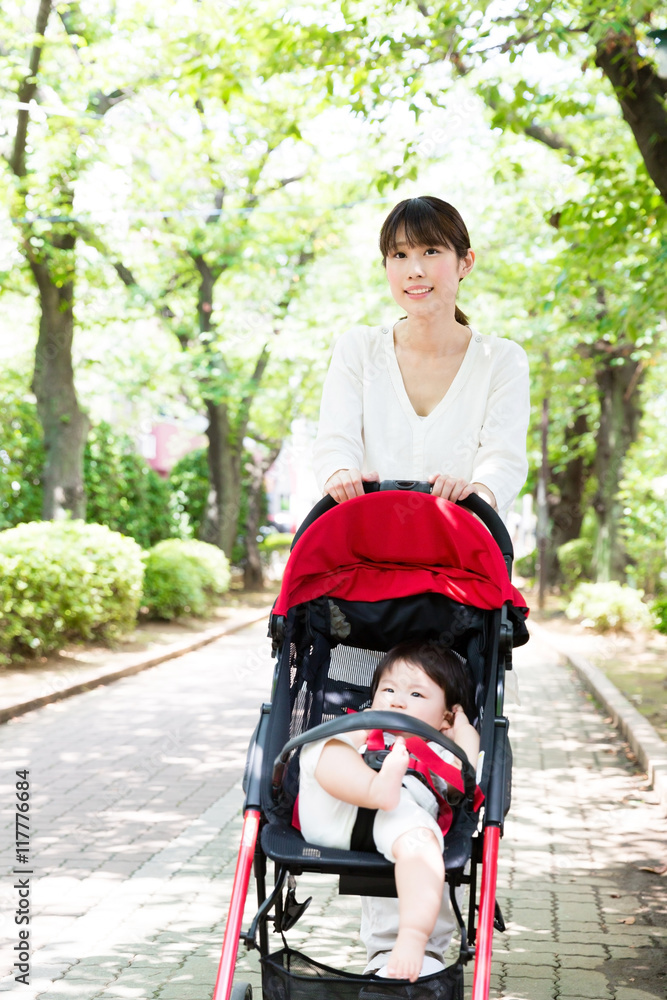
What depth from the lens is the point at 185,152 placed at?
721 inches

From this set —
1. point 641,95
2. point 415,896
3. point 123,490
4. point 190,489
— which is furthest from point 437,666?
point 190,489

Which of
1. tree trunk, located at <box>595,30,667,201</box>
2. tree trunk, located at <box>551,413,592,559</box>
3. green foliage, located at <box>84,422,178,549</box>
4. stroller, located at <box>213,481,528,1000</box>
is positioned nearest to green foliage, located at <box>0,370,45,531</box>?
green foliage, located at <box>84,422,178,549</box>

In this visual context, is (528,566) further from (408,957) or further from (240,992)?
(408,957)

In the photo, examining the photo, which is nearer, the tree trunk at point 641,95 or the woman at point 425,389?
the woman at point 425,389

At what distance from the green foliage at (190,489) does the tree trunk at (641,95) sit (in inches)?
708

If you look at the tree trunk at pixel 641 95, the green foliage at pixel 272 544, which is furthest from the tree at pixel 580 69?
the green foliage at pixel 272 544

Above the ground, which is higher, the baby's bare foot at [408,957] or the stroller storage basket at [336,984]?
the baby's bare foot at [408,957]

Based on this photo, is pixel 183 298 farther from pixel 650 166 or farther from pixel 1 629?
pixel 650 166

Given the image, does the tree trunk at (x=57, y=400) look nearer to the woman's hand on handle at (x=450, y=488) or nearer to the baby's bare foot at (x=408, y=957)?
the woman's hand on handle at (x=450, y=488)

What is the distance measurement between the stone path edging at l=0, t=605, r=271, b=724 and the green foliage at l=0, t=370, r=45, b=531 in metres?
2.97

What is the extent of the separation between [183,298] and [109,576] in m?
11.1

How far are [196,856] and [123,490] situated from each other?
46.2ft

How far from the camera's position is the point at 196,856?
5.35 metres

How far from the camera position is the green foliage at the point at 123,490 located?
17797 millimetres
